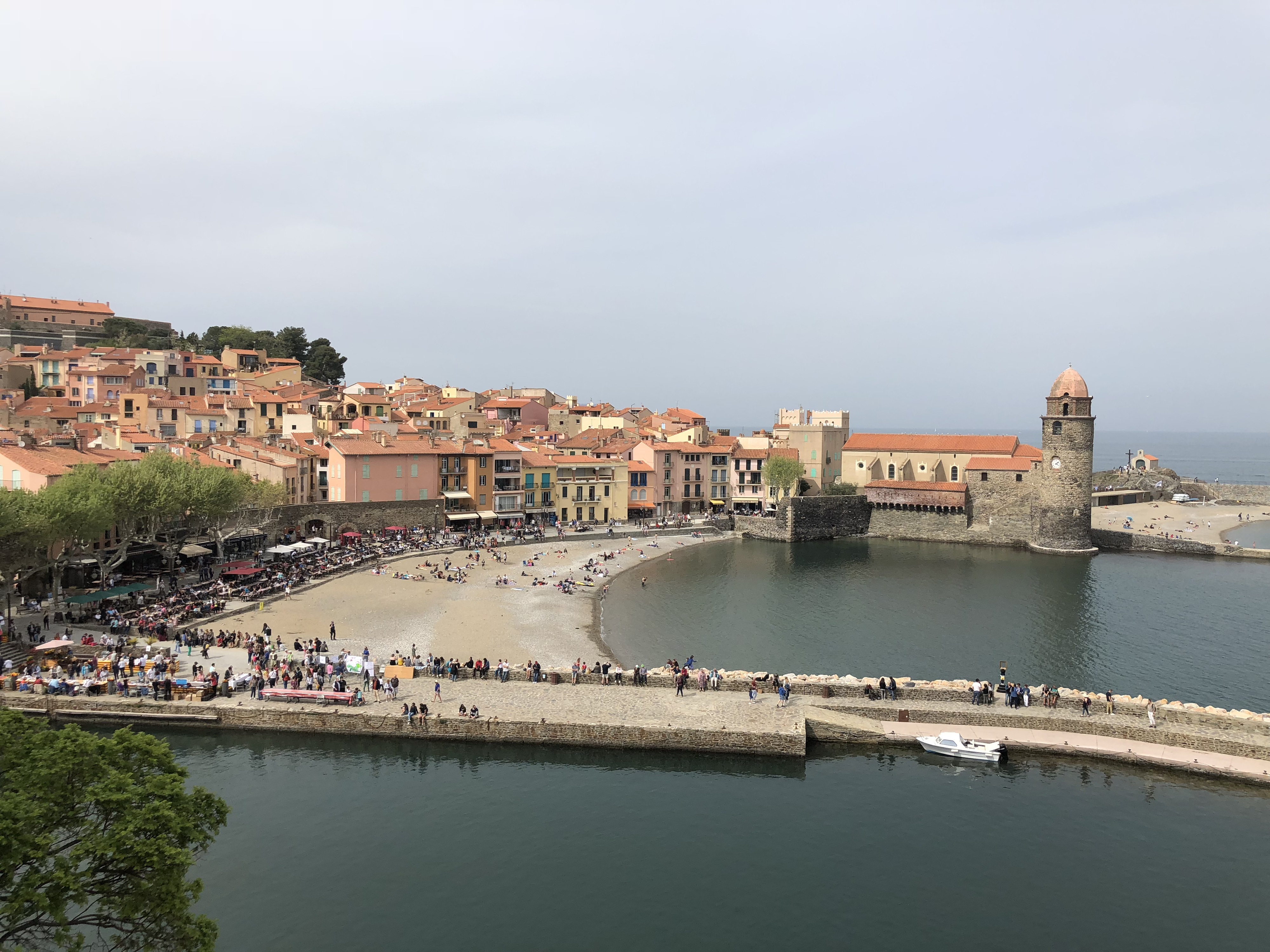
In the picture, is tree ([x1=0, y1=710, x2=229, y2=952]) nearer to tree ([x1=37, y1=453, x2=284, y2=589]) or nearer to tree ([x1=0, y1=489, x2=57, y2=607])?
tree ([x1=0, y1=489, x2=57, y2=607])

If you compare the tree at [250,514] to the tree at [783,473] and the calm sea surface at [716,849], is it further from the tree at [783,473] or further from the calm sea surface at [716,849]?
the tree at [783,473]

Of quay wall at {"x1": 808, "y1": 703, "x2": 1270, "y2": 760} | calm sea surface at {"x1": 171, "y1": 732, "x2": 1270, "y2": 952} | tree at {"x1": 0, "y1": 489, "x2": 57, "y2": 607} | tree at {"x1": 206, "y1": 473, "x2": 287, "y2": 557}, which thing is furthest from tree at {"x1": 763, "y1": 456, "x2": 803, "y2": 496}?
tree at {"x1": 0, "y1": 489, "x2": 57, "y2": 607}

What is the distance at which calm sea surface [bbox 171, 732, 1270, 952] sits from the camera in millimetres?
16703

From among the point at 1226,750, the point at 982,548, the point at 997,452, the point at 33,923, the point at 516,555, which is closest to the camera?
the point at 33,923

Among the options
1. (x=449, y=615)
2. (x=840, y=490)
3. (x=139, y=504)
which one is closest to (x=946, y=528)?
(x=840, y=490)

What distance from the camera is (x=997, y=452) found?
241 feet

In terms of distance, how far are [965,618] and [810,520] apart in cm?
2942

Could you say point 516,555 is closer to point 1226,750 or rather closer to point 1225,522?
point 1226,750

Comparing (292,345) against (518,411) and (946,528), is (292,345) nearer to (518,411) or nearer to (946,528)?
(518,411)

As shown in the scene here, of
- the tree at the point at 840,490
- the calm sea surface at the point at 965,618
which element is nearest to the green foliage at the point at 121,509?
the calm sea surface at the point at 965,618

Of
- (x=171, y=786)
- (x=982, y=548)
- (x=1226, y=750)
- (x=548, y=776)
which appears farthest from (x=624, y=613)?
(x=982, y=548)

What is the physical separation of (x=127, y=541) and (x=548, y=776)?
2121 centimetres

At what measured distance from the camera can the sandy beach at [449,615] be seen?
109ft

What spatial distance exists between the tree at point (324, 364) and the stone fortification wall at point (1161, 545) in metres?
83.7
